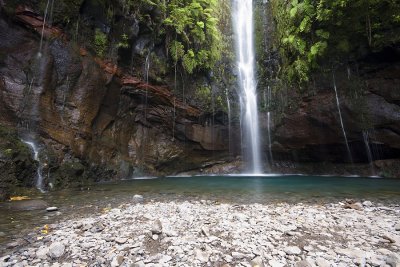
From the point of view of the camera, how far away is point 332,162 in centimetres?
1631

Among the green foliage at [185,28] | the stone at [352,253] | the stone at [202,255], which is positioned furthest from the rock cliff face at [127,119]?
the stone at [352,253]

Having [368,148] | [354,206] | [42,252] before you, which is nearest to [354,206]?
[354,206]

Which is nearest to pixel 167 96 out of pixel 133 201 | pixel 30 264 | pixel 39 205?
pixel 133 201

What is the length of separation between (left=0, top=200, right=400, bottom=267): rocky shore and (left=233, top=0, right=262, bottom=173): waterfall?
11.6 metres

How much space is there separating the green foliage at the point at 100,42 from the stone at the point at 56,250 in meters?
11.3

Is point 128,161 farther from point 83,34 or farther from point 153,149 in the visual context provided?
point 83,34

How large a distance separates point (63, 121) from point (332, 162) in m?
15.9

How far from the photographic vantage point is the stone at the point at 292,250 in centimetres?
365

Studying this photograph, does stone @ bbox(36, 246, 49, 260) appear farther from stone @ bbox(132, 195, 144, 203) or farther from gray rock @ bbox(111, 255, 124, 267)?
stone @ bbox(132, 195, 144, 203)

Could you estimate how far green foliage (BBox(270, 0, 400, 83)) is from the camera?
459 inches

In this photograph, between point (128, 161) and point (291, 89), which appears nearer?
point (128, 161)

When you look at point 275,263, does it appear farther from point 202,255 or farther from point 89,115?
point 89,115

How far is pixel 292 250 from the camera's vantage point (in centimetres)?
371

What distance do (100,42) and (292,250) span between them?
13187 millimetres
